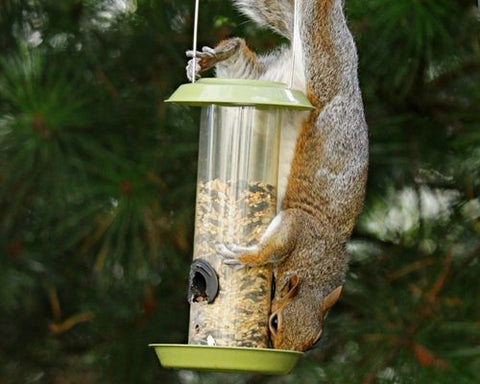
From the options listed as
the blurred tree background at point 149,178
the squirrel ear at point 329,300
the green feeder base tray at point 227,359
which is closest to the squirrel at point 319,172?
the squirrel ear at point 329,300

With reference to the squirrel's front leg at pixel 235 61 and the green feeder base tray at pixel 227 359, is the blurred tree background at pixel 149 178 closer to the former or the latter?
the squirrel's front leg at pixel 235 61

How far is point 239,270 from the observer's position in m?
2.51

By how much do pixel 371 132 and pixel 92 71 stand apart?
54 cm

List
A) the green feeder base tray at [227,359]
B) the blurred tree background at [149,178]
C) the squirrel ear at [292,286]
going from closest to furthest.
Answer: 1. the green feeder base tray at [227,359]
2. the squirrel ear at [292,286]
3. the blurred tree background at [149,178]

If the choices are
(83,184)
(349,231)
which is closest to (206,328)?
(349,231)

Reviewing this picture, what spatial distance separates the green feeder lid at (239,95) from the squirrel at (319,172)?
125 millimetres

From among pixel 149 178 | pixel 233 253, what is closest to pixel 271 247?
pixel 233 253

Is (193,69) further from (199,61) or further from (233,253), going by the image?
(233,253)

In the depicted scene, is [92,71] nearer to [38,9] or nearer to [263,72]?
[38,9]

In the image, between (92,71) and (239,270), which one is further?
(92,71)

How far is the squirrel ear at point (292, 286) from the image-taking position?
248cm

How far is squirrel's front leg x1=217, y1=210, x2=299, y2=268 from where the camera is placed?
96.1 inches

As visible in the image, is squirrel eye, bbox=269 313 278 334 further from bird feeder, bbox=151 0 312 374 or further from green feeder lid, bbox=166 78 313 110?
green feeder lid, bbox=166 78 313 110

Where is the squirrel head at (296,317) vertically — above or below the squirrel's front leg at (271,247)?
below
